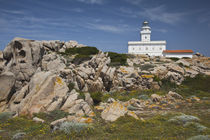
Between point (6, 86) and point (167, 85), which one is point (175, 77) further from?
point (6, 86)

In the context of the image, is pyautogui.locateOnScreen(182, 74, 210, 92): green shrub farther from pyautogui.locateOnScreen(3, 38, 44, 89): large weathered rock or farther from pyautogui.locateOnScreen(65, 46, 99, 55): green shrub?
pyautogui.locateOnScreen(3, 38, 44, 89): large weathered rock

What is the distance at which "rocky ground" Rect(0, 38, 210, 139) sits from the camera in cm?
943

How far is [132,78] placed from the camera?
28656mm

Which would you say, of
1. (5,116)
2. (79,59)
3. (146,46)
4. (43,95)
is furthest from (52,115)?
(146,46)

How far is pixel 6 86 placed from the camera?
620 inches

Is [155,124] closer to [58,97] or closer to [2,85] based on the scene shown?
[58,97]

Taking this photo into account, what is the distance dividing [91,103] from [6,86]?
973cm

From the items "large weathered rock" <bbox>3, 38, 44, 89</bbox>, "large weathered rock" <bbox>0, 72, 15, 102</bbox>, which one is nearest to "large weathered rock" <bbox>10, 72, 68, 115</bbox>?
"large weathered rock" <bbox>0, 72, 15, 102</bbox>

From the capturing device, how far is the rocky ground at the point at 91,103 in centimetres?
943

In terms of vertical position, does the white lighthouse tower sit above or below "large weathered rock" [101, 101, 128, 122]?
above

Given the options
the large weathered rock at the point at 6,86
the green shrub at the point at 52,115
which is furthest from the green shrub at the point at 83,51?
the green shrub at the point at 52,115

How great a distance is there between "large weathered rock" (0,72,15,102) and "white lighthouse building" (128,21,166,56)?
7907cm

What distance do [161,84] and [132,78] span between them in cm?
614

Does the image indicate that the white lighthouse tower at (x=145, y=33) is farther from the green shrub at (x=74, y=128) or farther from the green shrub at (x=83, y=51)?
the green shrub at (x=74, y=128)
